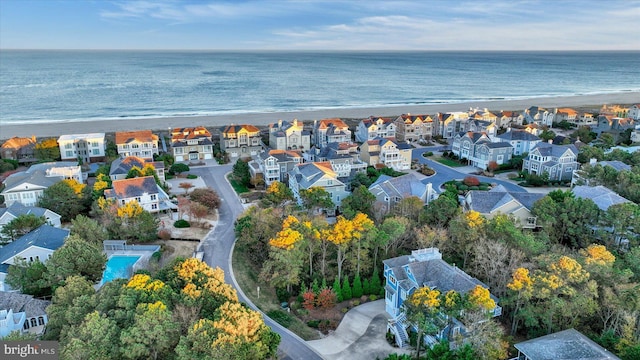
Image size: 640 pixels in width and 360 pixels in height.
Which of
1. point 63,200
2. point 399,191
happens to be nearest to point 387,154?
point 399,191

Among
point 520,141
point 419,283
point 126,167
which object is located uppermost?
point 520,141

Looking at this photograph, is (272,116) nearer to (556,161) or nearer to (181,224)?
(181,224)

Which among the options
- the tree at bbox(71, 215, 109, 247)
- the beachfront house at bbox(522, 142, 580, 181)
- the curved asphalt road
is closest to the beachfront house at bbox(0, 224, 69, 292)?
the tree at bbox(71, 215, 109, 247)

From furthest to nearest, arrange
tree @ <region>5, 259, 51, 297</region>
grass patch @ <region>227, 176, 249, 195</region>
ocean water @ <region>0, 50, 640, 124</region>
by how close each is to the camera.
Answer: ocean water @ <region>0, 50, 640, 124</region> < grass patch @ <region>227, 176, 249, 195</region> < tree @ <region>5, 259, 51, 297</region>

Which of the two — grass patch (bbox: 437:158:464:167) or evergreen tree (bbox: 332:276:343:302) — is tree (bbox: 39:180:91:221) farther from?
grass patch (bbox: 437:158:464:167)

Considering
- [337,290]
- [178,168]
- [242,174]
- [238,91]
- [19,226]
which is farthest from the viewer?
[238,91]

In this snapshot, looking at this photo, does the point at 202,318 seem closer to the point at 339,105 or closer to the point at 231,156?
the point at 231,156
